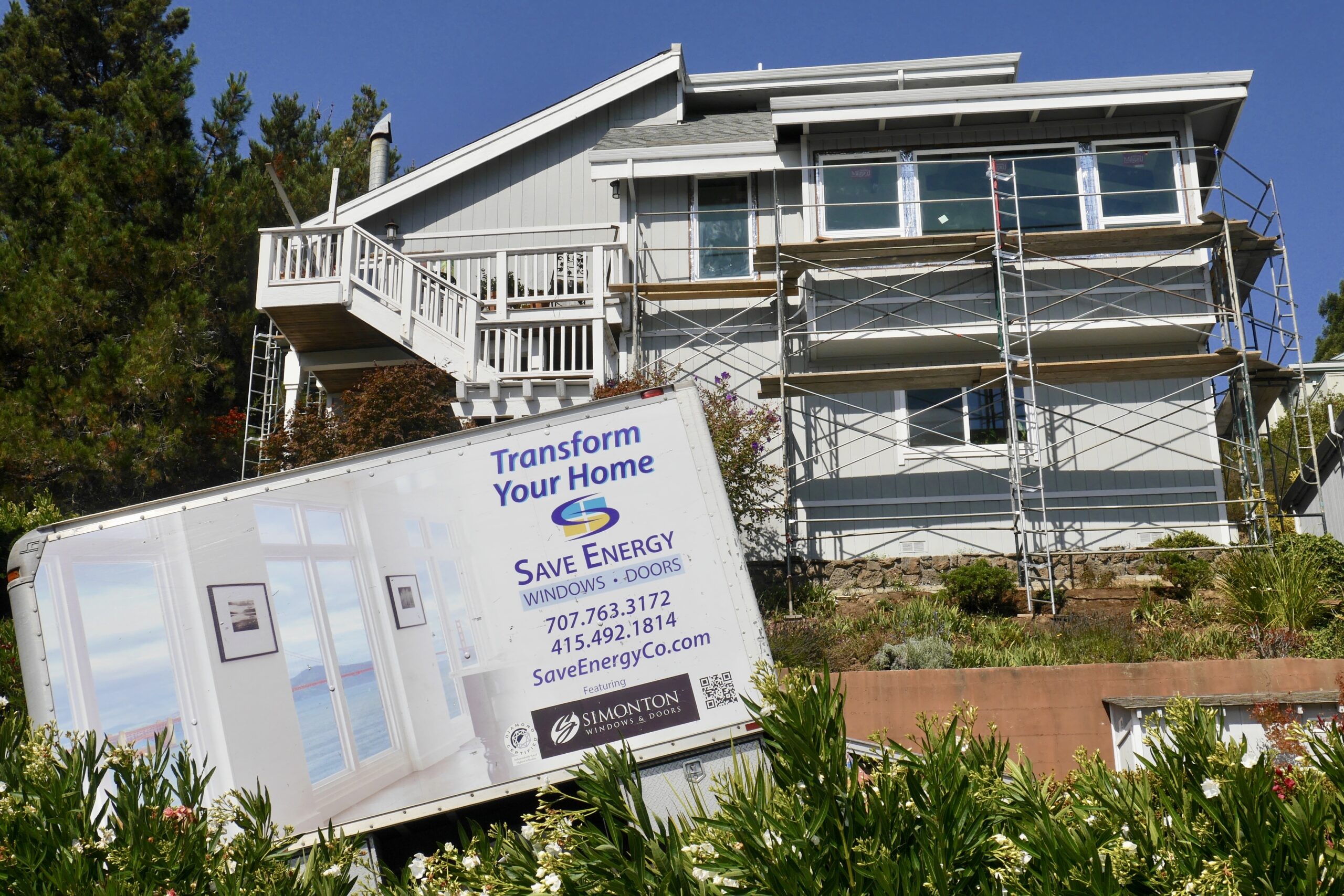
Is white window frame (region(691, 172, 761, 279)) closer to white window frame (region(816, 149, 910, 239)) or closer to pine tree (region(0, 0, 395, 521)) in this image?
white window frame (region(816, 149, 910, 239))

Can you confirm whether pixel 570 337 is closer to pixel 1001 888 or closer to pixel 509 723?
pixel 509 723

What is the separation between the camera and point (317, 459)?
41.3ft

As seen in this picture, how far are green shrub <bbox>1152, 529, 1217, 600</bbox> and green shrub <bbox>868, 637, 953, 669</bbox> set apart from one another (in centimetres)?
389

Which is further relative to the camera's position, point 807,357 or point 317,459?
point 807,357

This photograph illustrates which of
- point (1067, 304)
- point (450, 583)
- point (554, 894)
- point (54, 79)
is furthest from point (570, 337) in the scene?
point (54, 79)

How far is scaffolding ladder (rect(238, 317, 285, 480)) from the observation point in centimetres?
1766

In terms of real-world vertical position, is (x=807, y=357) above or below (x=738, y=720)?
above

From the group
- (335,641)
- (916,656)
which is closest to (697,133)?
(916,656)

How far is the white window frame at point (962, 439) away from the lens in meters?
14.2

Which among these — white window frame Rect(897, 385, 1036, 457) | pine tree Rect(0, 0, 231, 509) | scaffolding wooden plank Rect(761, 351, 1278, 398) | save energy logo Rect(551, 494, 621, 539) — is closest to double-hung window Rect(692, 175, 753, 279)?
scaffolding wooden plank Rect(761, 351, 1278, 398)

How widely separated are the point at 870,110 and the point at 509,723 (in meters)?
11.7

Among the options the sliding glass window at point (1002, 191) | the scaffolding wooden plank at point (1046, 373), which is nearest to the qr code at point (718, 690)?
the scaffolding wooden plank at point (1046, 373)

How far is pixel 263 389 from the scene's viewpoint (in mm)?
19453

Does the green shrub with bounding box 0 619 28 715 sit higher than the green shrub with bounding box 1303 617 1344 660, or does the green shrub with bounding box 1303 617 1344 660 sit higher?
the green shrub with bounding box 0 619 28 715
